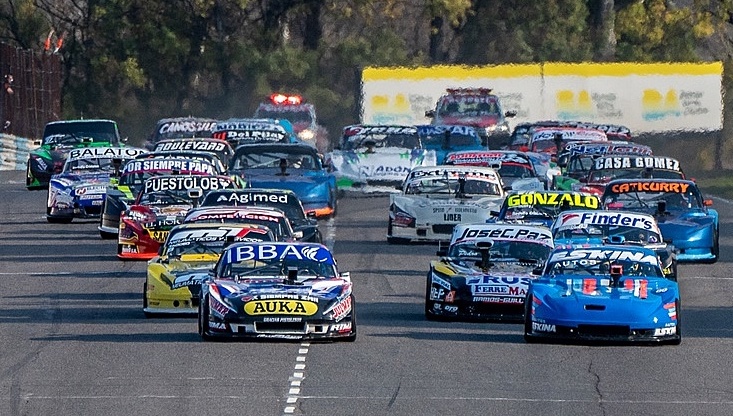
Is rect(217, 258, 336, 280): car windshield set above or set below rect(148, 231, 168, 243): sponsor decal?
above

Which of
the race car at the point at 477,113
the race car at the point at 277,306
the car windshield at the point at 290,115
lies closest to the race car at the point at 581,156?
the race car at the point at 477,113

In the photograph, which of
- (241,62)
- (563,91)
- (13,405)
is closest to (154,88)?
(241,62)

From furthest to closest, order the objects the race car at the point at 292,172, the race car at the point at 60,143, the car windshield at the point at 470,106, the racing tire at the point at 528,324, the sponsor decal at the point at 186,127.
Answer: the car windshield at the point at 470,106 < the sponsor decal at the point at 186,127 < the race car at the point at 60,143 < the race car at the point at 292,172 < the racing tire at the point at 528,324

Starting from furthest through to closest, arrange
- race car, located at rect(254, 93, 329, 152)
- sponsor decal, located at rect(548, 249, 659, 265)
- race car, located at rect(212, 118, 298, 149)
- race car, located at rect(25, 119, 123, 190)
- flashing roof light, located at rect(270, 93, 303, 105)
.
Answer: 1. flashing roof light, located at rect(270, 93, 303, 105)
2. race car, located at rect(254, 93, 329, 152)
3. race car, located at rect(212, 118, 298, 149)
4. race car, located at rect(25, 119, 123, 190)
5. sponsor decal, located at rect(548, 249, 659, 265)

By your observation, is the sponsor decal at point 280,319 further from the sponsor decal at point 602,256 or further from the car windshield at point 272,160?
the car windshield at point 272,160

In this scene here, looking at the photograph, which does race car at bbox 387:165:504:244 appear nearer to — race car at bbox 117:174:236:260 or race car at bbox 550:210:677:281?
race car at bbox 117:174:236:260

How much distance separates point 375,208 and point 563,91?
825 inches

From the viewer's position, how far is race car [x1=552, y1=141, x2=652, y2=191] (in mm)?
34656

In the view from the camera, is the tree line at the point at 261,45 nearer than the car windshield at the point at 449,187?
No

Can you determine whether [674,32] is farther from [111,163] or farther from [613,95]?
[111,163]

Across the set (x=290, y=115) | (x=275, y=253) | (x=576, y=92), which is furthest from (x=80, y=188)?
(x=576, y=92)

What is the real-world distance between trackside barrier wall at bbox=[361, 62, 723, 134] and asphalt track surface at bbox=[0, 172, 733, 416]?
3219 centimetres

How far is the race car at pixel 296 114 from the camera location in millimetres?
49969

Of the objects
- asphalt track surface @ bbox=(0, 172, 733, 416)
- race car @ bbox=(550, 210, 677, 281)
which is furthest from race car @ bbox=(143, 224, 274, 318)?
race car @ bbox=(550, 210, 677, 281)
